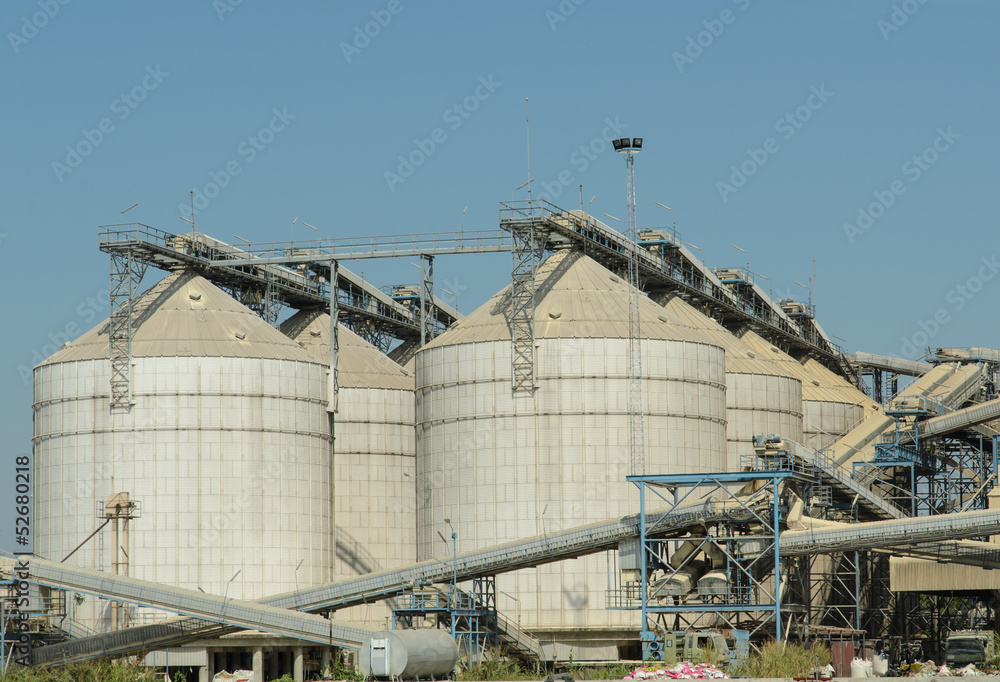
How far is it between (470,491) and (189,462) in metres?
14.9

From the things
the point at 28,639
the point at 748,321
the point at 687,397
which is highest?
the point at 748,321

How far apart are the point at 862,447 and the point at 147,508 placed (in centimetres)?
4445

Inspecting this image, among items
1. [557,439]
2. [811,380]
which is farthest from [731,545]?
[811,380]

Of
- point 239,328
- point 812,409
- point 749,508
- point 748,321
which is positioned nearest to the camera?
point 749,508

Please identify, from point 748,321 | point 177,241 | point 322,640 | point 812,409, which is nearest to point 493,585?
point 322,640

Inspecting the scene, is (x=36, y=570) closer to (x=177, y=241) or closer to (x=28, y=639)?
(x=28, y=639)

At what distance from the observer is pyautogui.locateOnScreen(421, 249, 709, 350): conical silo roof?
83188mm

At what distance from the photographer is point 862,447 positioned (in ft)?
324

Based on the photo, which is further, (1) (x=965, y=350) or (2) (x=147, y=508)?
(1) (x=965, y=350)

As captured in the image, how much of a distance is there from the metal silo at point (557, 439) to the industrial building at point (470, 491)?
0.40 ft

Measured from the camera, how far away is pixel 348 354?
4006 inches

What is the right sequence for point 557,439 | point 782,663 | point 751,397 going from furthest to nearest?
point 751,397, point 557,439, point 782,663

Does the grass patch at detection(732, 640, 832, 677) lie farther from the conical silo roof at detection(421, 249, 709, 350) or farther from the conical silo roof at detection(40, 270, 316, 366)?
the conical silo roof at detection(40, 270, 316, 366)

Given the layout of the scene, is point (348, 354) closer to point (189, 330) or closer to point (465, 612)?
point (189, 330)
